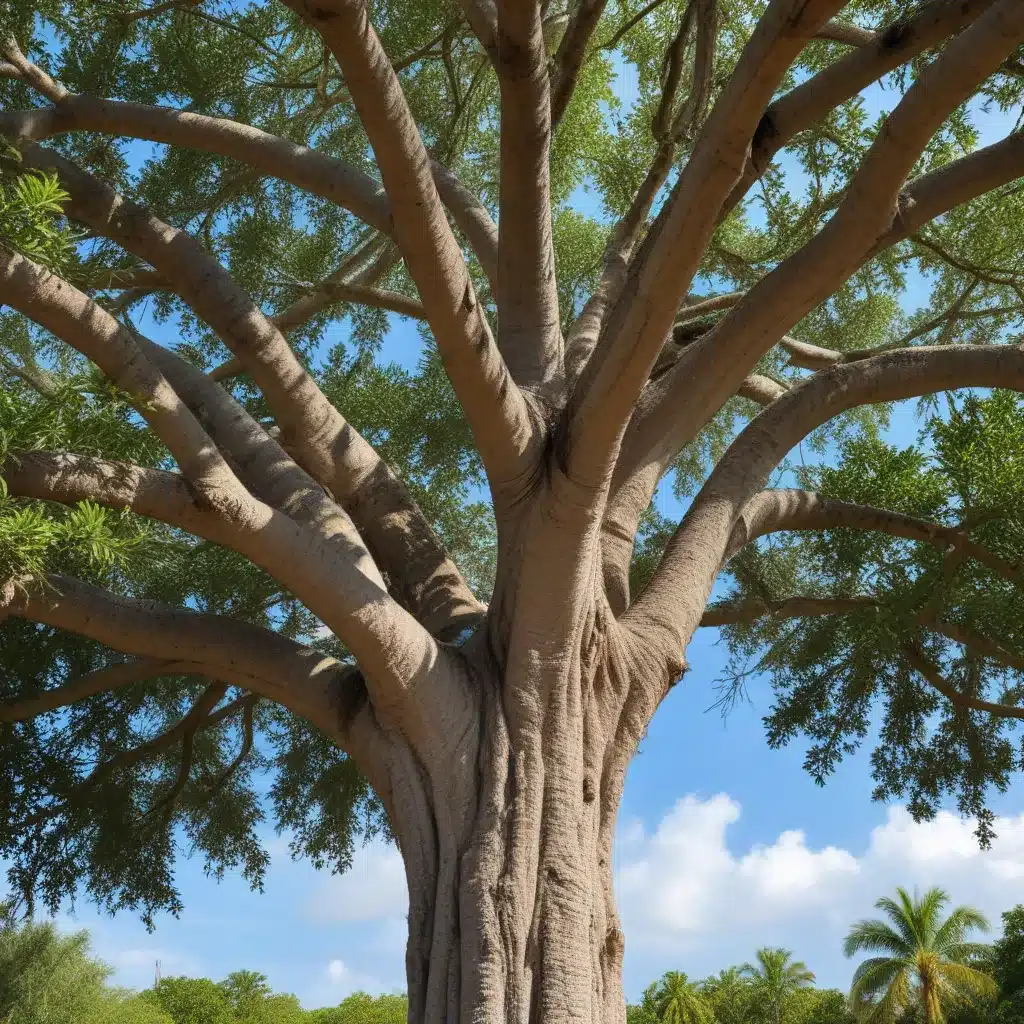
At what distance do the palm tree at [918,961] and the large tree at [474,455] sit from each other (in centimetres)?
1896

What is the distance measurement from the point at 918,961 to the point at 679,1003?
6.00m

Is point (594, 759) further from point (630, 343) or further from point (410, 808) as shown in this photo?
point (630, 343)

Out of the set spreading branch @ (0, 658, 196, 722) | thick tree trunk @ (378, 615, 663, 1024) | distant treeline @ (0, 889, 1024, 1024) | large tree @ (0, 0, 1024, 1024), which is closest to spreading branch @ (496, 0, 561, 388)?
large tree @ (0, 0, 1024, 1024)

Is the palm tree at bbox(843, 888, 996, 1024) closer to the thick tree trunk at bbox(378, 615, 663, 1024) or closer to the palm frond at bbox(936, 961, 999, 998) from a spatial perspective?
the palm frond at bbox(936, 961, 999, 998)

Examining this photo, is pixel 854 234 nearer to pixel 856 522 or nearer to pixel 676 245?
pixel 676 245

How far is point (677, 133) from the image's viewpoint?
642 cm

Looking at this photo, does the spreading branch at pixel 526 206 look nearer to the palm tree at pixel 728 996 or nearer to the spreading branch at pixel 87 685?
the spreading branch at pixel 87 685

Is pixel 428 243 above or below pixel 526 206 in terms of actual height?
below

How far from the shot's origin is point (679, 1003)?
26.8m

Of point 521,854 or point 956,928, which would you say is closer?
point 521,854

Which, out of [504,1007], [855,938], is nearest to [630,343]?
[504,1007]

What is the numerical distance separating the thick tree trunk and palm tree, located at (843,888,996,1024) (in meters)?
22.9

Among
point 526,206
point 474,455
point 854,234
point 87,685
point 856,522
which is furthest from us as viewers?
point 474,455

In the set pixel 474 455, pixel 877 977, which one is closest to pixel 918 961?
pixel 877 977
